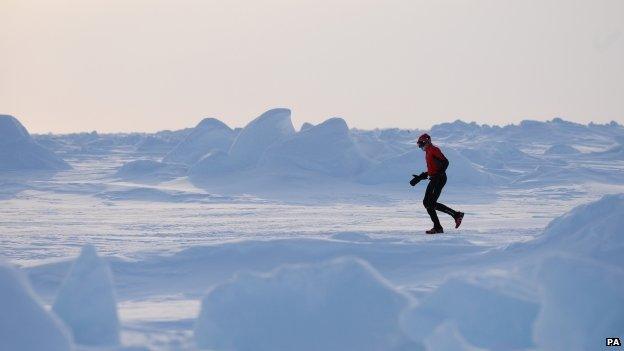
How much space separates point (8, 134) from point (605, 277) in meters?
20.5

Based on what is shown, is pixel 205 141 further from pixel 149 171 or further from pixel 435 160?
pixel 435 160

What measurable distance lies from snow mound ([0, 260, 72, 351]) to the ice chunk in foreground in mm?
1650

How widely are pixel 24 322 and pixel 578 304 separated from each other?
2.66 m

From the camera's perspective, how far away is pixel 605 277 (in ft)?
12.2

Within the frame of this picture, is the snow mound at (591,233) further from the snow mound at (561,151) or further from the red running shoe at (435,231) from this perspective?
the snow mound at (561,151)

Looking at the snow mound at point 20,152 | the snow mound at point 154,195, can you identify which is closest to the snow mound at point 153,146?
the snow mound at point 20,152

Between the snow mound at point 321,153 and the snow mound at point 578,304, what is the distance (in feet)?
42.9

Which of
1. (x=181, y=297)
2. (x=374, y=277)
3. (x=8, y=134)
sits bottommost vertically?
(x=181, y=297)

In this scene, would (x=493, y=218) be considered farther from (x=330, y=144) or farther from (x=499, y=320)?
(x=330, y=144)

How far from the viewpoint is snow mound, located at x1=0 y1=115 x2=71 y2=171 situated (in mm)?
20688

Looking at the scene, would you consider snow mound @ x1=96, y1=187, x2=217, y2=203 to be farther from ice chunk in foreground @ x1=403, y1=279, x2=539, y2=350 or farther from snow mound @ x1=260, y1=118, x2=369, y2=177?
ice chunk in foreground @ x1=403, y1=279, x2=539, y2=350

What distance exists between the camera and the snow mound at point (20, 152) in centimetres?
2069

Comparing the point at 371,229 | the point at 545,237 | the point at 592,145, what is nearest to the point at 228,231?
the point at 371,229

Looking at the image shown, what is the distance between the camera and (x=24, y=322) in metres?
3.11
